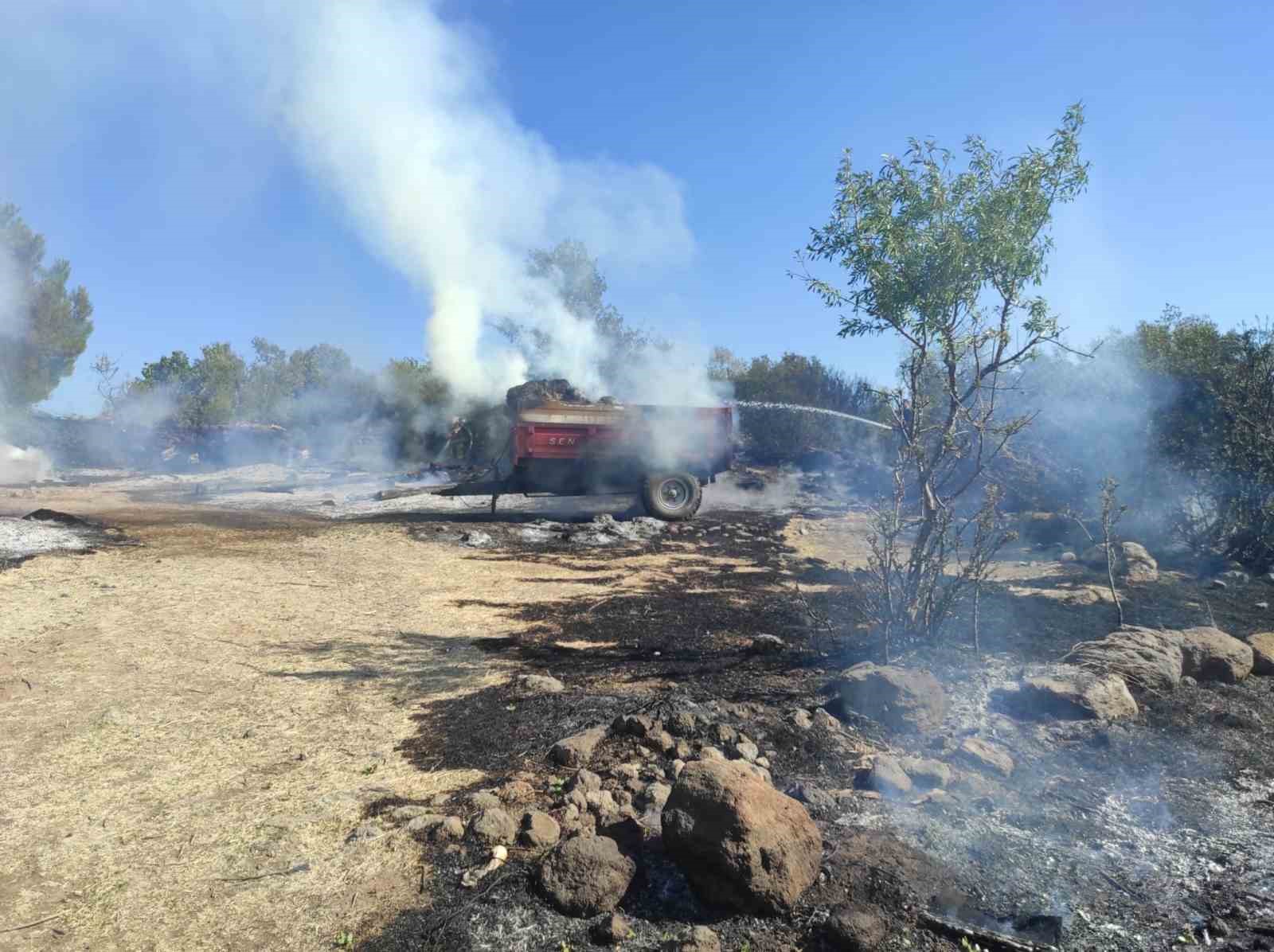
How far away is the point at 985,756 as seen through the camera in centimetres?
422

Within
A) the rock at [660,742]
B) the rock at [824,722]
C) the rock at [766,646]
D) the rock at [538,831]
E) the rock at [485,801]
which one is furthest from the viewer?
the rock at [766,646]

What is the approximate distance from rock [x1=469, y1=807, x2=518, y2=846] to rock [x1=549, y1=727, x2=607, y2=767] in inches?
27.5

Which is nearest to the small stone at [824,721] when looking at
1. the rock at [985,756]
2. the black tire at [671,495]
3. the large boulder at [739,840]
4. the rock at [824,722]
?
the rock at [824,722]

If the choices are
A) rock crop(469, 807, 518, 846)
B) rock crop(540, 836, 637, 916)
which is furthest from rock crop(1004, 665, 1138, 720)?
rock crop(469, 807, 518, 846)

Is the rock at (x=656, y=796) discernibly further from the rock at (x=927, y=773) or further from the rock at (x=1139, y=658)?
the rock at (x=1139, y=658)

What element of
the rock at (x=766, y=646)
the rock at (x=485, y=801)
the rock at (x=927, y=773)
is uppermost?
the rock at (x=766, y=646)

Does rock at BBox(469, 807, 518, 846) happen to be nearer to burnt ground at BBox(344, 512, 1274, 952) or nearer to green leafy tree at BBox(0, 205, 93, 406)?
burnt ground at BBox(344, 512, 1274, 952)

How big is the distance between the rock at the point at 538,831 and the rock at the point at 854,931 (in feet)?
4.00

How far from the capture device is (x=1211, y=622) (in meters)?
7.21

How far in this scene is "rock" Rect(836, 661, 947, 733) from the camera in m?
4.67

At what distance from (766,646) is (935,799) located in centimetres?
257

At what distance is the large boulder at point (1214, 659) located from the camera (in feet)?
18.3

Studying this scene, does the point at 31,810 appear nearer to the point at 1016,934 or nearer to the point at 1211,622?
the point at 1016,934

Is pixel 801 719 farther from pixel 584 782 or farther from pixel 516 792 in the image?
pixel 516 792
